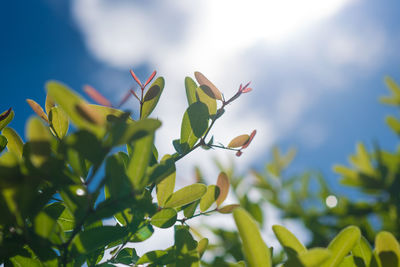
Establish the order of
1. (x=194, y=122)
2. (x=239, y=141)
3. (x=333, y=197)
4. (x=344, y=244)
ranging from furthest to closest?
(x=333, y=197)
(x=239, y=141)
(x=194, y=122)
(x=344, y=244)

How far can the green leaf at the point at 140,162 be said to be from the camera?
22.4 inches

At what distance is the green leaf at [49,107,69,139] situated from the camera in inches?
33.0

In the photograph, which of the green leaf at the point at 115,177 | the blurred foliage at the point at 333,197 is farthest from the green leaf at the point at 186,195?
the blurred foliage at the point at 333,197

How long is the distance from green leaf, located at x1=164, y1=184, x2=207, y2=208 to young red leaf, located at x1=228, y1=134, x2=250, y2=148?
0.66 feet

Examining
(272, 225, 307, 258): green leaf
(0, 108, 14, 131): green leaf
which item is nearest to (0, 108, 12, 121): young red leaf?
(0, 108, 14, 131): green leaf

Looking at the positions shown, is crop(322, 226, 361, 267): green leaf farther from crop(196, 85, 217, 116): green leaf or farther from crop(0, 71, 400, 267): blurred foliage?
crop(196, 85, 217, 116): green leaf

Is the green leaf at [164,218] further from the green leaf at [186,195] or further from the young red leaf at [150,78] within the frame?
the young red leaf at [150,78]

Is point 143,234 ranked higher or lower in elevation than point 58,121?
lower

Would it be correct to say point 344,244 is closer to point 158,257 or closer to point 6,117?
point 158,257

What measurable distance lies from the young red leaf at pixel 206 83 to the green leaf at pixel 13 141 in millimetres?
516

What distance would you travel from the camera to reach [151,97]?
82cm

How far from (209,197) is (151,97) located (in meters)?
0.33

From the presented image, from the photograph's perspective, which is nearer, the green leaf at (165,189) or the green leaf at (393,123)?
the green leaf at (165,189)

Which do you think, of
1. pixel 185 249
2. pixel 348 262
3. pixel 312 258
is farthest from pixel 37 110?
pixel 348 262
